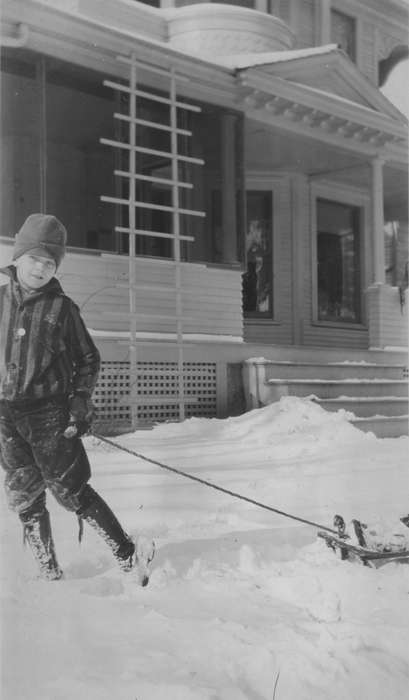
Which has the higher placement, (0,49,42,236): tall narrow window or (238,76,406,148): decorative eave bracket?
(238,76,406,148): decorative eave bracket

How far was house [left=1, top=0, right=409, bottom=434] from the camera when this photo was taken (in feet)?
19.0

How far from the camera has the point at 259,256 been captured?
34.7 feet

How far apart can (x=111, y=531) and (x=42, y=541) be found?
25 centimetres

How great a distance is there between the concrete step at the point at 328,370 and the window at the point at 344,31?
667 cm

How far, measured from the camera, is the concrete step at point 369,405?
6758 mm

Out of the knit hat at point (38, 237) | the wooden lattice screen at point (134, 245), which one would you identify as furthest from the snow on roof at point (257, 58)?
the knit hat at point (38, 237)

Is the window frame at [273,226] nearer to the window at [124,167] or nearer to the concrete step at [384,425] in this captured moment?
the window at [124,167]

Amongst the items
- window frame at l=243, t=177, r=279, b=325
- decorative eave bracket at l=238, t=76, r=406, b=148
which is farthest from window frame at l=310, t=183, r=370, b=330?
decorative eave bracket at l=238, t=76, r=406, b=148

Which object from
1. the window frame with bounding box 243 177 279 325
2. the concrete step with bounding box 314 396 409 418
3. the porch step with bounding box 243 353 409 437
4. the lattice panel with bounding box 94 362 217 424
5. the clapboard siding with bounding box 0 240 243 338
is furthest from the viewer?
the window frame with bounding box 243 177 279 325

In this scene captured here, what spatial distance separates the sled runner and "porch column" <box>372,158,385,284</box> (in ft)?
21.9

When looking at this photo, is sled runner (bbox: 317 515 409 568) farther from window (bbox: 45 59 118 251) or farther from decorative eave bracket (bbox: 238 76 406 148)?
decorative eave bracket (bbox: 238 76 406 148)

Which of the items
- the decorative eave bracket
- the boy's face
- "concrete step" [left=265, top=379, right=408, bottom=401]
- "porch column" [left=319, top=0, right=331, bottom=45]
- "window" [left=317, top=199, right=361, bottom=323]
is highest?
"porch column" [left=319, top=0, right=331, bottom=45]

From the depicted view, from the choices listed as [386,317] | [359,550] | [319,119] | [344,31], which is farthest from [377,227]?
[359,550]

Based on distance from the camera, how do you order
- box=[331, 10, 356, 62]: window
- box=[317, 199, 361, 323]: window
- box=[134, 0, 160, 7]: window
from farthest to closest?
box=[331, 10, 356, 62]: window
box=[317, 199, 361, 323]: window
box=[134, 0, 160, 7]: window
